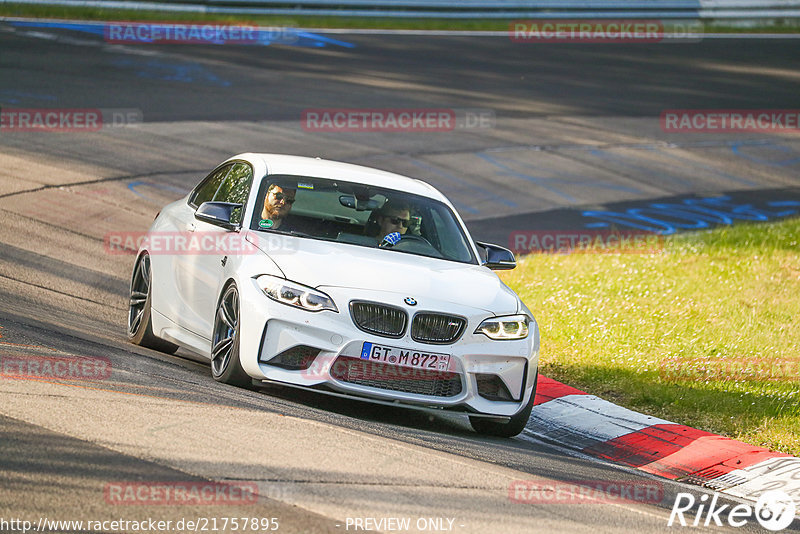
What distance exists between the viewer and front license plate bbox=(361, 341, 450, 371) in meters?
7.36

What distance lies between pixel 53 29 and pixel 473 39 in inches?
448

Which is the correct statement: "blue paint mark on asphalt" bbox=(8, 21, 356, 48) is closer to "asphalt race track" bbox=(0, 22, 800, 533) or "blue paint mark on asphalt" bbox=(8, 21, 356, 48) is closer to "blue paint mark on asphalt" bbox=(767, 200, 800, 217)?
"asphalt race track" bbox=(0, 22, 800, 533)

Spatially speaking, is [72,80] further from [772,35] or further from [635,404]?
[772,35]

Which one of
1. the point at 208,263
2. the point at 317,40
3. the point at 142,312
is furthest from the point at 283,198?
the point at 317,40

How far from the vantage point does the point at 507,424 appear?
8.05m

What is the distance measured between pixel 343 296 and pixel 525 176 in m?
13.5

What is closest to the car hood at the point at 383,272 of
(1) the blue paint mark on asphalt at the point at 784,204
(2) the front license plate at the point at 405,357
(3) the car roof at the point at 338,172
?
(2) the front license plate at the point at 405,357

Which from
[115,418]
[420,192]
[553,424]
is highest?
[420,192]

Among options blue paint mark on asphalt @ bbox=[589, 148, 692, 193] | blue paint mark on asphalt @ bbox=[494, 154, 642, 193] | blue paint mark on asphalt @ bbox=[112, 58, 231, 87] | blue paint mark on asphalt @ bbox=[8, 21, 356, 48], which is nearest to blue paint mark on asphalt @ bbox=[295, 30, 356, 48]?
blue paint mark on asphalt @ bbox=[8, 21, 356, 48]

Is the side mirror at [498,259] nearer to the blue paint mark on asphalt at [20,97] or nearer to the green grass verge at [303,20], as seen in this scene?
the blue paint mark on asphalt at [20,97]

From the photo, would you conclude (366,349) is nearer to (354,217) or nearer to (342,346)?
(342,346)

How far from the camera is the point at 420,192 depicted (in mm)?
9273

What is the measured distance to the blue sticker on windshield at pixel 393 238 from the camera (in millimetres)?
8625

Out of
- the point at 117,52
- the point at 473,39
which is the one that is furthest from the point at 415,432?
the point at 473,39
